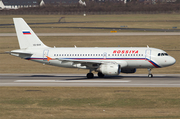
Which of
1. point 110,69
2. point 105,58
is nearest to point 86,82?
point 110,69

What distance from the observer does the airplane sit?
44.0 metres

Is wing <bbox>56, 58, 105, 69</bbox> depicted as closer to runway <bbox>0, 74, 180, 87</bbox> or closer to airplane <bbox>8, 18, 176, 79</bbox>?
airplane <bbox>8, 18, 176, 79</bbox>

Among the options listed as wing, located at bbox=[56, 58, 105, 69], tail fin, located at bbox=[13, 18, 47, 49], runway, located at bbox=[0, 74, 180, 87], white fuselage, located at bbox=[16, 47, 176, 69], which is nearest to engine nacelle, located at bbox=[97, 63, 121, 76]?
runway, located at bbox=[0, 74, 180, 87]

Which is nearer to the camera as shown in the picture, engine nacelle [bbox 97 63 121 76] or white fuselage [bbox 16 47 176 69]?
engine nacelle [bbox 97 63 121 76]

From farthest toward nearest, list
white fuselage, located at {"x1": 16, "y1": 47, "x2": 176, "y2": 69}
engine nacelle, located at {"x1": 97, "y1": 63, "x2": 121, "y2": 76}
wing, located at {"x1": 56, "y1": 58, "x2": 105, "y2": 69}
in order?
white fuselage, located at {"x1": 16, "y1": 47, "x2": 176, "y2": 69}
wing, located at {"x1": 56, "y1": 58, "x2": 105, "y2": 69}
engine nacelle, located at {"x1": 97, "y1": 63, "x2": 121, "y2": 76}

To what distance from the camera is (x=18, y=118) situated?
24469 millimetres

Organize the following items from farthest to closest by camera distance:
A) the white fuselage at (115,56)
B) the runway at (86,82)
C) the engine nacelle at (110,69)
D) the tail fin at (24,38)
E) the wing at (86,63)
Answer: the tail fin at (24,38) → the white fuselage at (115,56) → the wing at (86,63) → the engine nacelle at (110,69) → the runway at (86,82)

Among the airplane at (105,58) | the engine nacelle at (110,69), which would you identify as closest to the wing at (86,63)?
the airplane at (105,58)

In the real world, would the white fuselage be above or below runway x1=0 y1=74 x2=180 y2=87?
above

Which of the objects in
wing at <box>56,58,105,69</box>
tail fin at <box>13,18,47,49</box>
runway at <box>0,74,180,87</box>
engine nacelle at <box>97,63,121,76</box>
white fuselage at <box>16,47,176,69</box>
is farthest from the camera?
tail fin at <box>13,18,47,49</box>

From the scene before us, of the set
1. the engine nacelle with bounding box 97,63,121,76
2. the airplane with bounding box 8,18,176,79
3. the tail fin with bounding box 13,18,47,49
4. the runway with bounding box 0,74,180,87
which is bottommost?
the runway with bounding box 0,74,180,87

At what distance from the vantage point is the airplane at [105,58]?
44031mm

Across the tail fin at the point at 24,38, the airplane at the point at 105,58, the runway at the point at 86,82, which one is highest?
the tail fin at the point at 24,38

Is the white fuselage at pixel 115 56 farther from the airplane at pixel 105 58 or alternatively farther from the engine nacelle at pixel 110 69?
the engine nacelle at pixel 110 69
